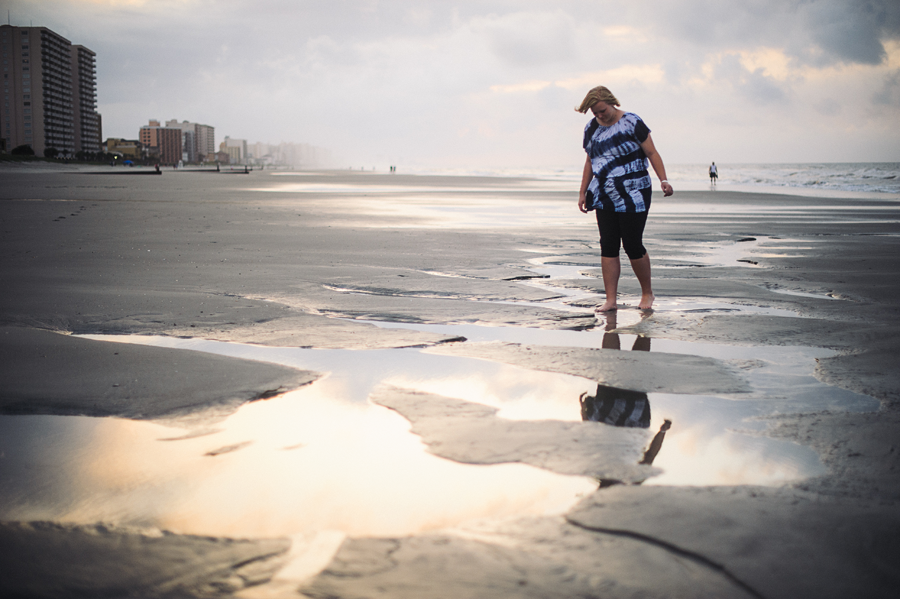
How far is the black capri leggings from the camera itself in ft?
18.1

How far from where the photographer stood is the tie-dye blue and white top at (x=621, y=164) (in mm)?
5379

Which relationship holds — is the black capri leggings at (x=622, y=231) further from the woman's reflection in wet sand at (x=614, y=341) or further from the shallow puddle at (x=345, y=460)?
the shallow puddle at (x=345, y=460)

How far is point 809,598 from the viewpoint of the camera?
1584 mm

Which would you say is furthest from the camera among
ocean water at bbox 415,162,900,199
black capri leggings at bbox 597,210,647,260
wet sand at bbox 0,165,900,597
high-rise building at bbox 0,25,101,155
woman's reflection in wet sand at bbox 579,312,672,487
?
high-rise building at bbox 0,25,101,155

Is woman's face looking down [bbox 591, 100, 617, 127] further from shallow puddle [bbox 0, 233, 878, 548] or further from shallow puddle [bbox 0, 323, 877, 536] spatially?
shallow puddle [bbox 0, 323, 877, 536]

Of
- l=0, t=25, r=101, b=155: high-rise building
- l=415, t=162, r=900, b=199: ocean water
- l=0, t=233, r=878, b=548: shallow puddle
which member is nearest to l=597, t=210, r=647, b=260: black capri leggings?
l=0, t=233, r=878, b=548: shallow puddle

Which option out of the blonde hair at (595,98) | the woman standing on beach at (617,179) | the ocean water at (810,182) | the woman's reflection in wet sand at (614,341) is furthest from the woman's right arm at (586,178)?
the ocean water at (810,182)

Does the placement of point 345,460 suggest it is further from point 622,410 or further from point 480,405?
point 622,410

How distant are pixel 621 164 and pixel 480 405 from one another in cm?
309

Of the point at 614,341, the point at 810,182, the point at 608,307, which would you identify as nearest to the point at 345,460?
the point at 614,341

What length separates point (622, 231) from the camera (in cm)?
559

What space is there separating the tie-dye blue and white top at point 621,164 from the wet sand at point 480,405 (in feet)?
2.82

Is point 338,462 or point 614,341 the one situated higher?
point 614,341

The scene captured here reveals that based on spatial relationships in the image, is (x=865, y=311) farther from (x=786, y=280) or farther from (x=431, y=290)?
(x=431, y=290)
